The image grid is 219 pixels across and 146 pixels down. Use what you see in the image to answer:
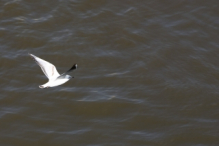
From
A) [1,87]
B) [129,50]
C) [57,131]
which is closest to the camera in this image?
[57,131]

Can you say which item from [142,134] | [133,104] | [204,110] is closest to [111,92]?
[133,104]

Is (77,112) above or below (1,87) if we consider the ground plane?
below

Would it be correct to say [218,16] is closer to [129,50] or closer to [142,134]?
[129,50]

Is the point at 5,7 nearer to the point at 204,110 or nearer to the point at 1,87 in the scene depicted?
the point at 1,87

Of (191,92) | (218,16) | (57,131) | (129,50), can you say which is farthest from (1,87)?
(218,16)

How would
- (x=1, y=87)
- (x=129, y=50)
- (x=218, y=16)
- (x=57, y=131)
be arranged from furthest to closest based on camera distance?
(x=218, y=16), (x=129, y=50), (x=1, y=87), (x=57, y=131)

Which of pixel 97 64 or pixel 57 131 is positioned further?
pixel 97 64

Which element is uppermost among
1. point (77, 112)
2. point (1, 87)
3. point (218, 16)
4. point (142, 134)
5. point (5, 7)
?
point (5, 7)
